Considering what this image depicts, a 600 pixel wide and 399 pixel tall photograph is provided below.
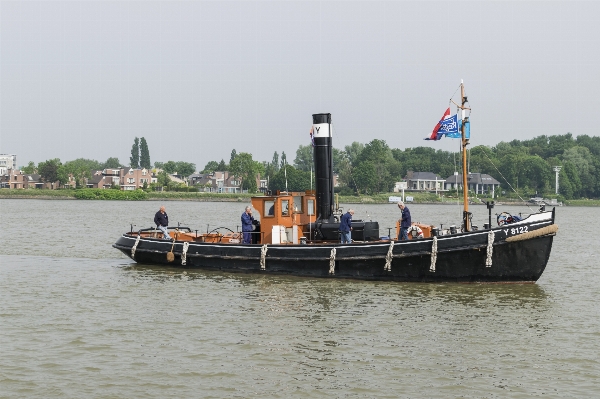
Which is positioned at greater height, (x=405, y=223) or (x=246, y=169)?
(x=246, y=169)

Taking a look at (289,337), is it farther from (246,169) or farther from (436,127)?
(246,169)

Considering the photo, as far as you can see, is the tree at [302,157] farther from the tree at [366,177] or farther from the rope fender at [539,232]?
the rope fender at [539,232]

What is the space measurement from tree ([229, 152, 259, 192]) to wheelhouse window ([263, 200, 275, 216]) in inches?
4580

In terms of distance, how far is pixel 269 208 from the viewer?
80.5 ft

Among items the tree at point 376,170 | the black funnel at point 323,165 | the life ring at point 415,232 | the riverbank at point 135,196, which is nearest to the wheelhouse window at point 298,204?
the black funnel at point 323,165

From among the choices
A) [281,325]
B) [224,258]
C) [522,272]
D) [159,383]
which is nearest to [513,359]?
[281,325]

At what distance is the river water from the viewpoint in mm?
12258

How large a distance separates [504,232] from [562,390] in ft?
28.1

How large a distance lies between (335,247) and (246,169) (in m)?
121

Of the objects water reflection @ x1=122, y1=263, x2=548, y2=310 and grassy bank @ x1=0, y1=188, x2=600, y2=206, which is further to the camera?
grassy bank @ x1=0, y1=188, x2=600, y2=206

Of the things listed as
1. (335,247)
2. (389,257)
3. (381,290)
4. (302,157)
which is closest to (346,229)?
(335,247)

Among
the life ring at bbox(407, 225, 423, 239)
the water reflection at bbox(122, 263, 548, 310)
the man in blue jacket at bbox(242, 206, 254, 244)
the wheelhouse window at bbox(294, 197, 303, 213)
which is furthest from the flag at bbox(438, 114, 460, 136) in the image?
the man in blue jacket at bbox(242, 206, 254, 244)

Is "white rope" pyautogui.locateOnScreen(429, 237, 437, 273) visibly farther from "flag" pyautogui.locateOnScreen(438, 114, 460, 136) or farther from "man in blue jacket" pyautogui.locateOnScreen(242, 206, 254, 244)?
"man in blue jacket" pyautogui.locateOnScreen(242, 206, 254, 244)

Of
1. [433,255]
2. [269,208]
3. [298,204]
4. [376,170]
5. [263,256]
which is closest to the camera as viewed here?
[433,255]
